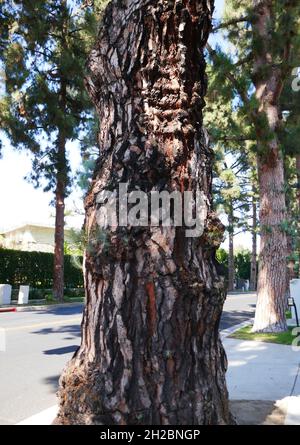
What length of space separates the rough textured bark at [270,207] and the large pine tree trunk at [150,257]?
6984 mm

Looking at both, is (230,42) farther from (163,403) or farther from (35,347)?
(163,403)

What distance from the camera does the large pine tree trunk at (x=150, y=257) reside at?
9.55 feet

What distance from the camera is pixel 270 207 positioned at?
33.9 feet

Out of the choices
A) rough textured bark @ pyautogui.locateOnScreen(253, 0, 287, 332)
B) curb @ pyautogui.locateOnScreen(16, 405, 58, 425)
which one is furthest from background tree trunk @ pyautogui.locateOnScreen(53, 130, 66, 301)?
curb @ pyautogui.locateOnScreen(16, 405, 58, 425)

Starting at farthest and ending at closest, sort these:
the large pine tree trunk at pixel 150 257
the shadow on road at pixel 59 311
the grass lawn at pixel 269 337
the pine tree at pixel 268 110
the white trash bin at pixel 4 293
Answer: the white trash bin at pixel 4 293 → the shadow on road at pixel 59 311 → the pine tree at pixel 268 110 → the grass lawn at pixel 269 337 → the large pine tree trunk at pixel 150 257

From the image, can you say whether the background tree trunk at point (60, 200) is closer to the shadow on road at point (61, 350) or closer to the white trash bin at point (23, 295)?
the white trash bin at point (23, 295)

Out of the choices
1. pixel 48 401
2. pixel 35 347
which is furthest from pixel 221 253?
pixel 48 401

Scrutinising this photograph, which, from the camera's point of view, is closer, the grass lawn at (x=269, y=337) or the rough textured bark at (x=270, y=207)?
the grass lawn at (x=269, y=337)

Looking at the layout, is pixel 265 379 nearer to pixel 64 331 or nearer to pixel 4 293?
pixel 64 331

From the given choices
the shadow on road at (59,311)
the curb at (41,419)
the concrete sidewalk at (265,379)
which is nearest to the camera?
the curb at (41,419)

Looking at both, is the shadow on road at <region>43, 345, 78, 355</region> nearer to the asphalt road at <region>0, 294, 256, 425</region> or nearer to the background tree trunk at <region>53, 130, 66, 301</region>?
the asphalt road at <region>0, 294, 256, 425</region>

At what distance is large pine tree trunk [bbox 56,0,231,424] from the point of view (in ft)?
9.55

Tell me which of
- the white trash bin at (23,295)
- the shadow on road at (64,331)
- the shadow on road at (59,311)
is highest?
the white trash bin at (23,295)

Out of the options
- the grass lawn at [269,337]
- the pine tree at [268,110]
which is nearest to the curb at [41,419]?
the grass lawn at [269,337]
